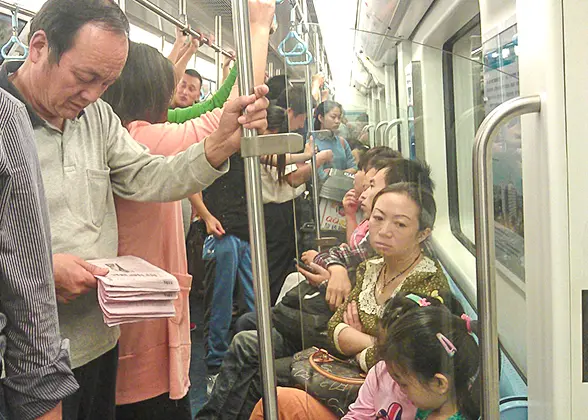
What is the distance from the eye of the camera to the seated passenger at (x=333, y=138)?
3.88 ft

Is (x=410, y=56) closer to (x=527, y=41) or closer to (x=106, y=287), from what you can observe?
(x=527, y=41)

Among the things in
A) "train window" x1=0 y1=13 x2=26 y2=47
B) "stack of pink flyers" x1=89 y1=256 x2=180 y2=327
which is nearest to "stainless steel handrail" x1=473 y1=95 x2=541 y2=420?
"stack of pink flyers" x1=89 y1=256 x2=180 y2=327

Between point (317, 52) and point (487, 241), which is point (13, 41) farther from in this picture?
point (487, 241)

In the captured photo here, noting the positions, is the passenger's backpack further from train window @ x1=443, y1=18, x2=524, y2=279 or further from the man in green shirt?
the man in green shirt

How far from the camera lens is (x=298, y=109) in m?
1.24

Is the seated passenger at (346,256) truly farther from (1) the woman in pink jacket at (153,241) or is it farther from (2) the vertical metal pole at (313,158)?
(1) the woman in pink jacket at (153,241)

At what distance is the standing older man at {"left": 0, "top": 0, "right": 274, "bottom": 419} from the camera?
1498mm

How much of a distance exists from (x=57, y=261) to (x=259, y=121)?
0.64 metres

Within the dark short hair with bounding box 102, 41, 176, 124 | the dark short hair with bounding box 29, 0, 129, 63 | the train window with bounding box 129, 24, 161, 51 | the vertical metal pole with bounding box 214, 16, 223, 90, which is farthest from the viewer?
the vertical metal pole with bounding box 214, 16, 223, 90

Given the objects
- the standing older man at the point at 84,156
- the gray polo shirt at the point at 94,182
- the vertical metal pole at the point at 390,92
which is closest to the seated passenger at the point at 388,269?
the vertical metal pole at the point at 390,92

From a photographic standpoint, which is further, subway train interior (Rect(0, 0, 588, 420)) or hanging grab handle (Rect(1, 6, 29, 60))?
hanging grab handle (Rect(1, 6, 29, 60))

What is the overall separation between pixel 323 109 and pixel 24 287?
2.06 ft

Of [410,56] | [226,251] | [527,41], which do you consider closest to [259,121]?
[410,56]

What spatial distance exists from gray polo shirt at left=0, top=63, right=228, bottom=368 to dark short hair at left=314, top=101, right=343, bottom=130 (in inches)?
17.6
